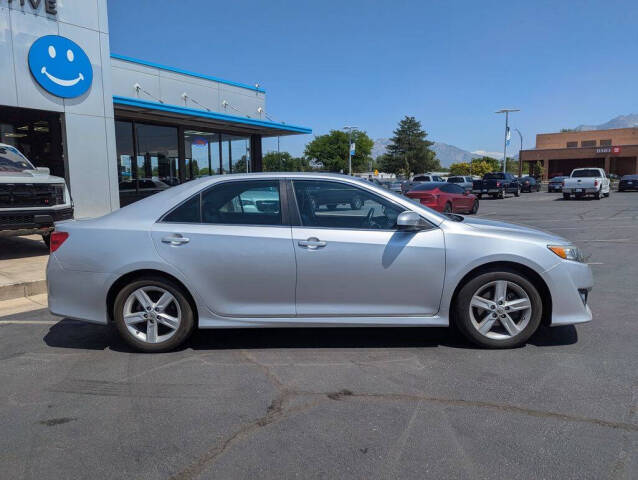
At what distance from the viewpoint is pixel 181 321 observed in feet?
13.9

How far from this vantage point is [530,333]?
422cm

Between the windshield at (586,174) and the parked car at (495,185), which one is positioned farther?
the parked car at (495,185)

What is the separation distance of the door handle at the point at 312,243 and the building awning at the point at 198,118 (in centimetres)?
1215

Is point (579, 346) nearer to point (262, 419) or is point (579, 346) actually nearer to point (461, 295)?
point (461, 295)

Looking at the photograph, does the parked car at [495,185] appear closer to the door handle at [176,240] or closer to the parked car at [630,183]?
the parked car at [630,183]

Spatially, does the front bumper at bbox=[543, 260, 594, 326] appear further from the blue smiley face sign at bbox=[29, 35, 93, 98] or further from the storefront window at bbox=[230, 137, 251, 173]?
the storefront window at bbox=[230, 137, 251, 173]

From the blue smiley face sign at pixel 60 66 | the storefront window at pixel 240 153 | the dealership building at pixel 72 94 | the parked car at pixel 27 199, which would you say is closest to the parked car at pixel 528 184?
the storefront window at pixel 240 153

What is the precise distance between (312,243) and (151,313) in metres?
1.54

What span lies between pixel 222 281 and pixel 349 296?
3.62ft

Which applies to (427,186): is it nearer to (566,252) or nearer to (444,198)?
(444,198)

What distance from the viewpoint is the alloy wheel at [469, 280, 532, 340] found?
4.18 meters

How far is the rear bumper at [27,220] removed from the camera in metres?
7.96

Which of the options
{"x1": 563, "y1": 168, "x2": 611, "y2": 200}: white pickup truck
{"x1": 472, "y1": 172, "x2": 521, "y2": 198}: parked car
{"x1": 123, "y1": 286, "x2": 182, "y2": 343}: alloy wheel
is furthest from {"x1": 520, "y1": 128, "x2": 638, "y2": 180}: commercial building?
{"x1": 123, "y1": 286, "x2": 182, "y2": 343}: alloy wheel

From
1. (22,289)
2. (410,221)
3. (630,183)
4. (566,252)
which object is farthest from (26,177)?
(630,183)
